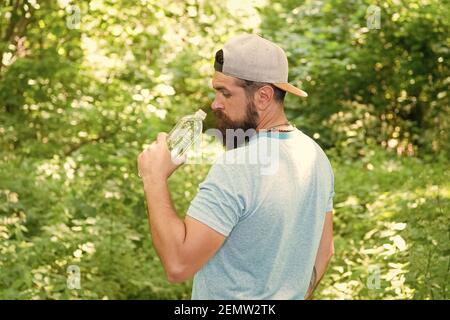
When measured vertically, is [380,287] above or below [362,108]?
above

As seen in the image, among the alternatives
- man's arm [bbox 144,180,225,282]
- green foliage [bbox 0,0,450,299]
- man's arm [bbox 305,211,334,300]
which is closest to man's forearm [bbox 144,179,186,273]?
man's arm [bbox 144,180,225,282]

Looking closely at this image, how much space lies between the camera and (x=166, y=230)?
207 cm

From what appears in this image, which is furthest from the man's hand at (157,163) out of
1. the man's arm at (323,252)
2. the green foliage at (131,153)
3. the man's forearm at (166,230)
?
the green foliage at (131,153)

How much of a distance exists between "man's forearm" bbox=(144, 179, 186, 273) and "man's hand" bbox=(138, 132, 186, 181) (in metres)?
0.07

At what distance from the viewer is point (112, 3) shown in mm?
7367

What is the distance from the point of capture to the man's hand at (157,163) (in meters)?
2.20

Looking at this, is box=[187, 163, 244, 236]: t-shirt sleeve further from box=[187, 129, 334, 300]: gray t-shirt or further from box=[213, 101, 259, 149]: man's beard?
box=[213, 101, 259, 149]: man's beard

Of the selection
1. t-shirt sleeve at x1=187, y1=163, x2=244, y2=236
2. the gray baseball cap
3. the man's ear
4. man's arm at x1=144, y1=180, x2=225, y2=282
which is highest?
the gray baseball cap

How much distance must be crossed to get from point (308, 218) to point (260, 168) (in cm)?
25

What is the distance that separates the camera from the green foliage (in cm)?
591

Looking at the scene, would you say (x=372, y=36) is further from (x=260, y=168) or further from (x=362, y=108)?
(x=260, y=168)

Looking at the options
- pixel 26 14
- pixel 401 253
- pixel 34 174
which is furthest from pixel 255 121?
pixel 26 14

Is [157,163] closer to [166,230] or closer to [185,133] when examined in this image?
[166,230]

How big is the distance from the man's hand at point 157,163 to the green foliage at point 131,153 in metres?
3.15
